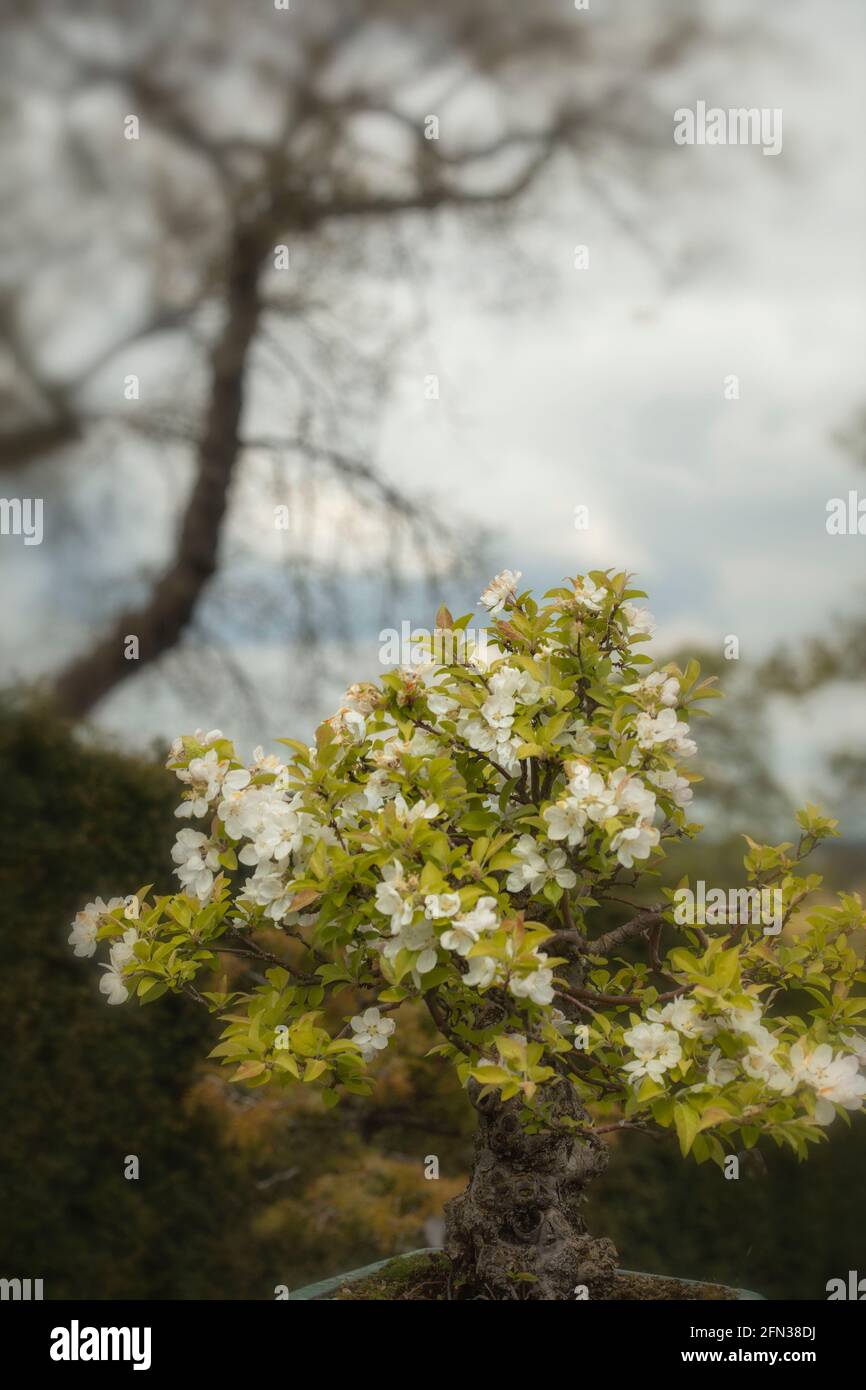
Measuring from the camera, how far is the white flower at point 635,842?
1485mm

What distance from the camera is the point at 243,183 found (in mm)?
5066

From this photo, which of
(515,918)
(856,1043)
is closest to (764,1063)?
(856,1043)

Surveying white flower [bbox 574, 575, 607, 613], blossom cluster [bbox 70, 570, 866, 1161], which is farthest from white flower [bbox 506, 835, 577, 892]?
white flower [bbox 574, 575, 607, 613]

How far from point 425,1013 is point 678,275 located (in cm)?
316

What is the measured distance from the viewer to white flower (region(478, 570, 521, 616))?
69.6 inches

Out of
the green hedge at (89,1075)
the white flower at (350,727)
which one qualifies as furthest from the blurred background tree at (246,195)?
the white flower at (350,727)

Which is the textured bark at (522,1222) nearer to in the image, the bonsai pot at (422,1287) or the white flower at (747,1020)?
the bonsai pot at (422,1287)

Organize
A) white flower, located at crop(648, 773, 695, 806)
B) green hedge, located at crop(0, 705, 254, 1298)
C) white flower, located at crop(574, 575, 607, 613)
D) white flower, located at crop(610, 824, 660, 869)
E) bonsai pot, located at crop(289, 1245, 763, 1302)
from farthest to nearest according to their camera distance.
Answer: green hedge, located at crop(0, 705, 254, 1298)
bonsai pot, located at crop(289, 1245, 763, 1302)
white flower, located at crop(574, 575, 607, 613)
white flower, located at crop(648, 773, 695, 806)
white flower, located at crop(610, 824, 660, 869)

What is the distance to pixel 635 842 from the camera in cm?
151

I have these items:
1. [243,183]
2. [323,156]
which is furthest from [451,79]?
[243,183]

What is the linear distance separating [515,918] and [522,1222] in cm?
62

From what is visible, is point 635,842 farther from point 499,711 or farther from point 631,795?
point 499,711

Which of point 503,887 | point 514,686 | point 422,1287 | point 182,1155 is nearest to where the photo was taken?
point 514,686

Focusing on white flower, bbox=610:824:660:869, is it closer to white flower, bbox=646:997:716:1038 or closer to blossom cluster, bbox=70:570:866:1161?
blossom cluster, bbox=70:570:866:1161
